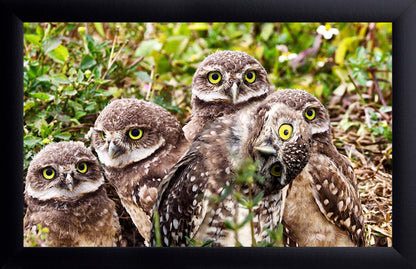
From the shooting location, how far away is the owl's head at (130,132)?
1.71 m

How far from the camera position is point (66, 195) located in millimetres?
1731

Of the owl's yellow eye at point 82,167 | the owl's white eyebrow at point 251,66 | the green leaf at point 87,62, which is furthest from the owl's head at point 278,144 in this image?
the green leaf at point 87,62

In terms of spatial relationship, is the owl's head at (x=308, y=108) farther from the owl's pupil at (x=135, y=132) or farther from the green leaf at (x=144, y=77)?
the green leaf at (x=144, y=77)

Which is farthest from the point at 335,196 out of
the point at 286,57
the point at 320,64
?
the point at 320,64

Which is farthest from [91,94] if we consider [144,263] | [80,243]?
[144,263]

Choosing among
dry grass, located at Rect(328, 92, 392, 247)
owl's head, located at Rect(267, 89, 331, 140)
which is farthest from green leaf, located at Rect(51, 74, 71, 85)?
dry grass, located at Rect(328, 92, 392, 247)

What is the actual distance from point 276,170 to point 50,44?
3.26 feet

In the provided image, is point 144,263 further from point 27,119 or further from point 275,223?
point 27,119

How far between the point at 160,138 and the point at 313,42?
1.07 metres

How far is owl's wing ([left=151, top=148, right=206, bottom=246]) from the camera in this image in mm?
1583

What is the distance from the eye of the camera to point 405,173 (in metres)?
1.59

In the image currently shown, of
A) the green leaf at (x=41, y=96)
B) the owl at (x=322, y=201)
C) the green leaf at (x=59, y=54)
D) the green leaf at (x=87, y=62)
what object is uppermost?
the green leaf at (x=59, y=54)

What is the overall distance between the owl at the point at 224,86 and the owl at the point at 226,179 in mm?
194

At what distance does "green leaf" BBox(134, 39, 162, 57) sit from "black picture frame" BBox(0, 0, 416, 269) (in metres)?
0.75
